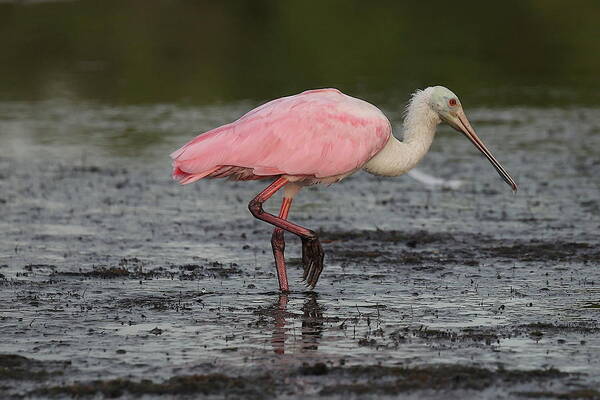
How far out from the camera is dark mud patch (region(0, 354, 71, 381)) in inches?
291

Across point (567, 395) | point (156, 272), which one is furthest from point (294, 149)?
point (567, 395)

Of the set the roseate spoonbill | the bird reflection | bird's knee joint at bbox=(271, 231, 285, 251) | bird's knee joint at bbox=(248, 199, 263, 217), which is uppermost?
the roseate spoonbill

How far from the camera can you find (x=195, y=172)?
997 centimetres

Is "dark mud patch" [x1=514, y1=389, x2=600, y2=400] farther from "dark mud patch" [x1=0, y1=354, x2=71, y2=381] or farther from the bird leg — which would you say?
the bird leg

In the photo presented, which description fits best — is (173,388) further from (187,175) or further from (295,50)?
(295,50)

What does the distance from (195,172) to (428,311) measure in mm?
1940

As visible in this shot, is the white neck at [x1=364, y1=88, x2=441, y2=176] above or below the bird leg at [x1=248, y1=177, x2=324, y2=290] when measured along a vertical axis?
above

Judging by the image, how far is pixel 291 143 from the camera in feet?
33.3

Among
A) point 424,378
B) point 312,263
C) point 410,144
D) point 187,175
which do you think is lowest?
point 424,378

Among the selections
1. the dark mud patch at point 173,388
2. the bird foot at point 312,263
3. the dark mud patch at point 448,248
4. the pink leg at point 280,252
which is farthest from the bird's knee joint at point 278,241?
the dark mud patch at point 173,388

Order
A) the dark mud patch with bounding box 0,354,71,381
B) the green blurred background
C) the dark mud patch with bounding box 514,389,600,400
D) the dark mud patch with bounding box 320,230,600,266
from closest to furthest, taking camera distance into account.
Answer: the dark mud patch with bounding box 514,389,600,400
the dark mud patch with bounding box 0,354,71,381
the dark mud patch with bounding box 320,230,600,266
the green blurred background

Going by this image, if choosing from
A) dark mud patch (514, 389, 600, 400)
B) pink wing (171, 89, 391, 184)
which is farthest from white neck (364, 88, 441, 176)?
dark mud patch (514, 389, 600, 400)

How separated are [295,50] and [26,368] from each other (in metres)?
21.1

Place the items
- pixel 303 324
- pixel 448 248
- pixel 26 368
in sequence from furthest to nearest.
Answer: pixel 448 248
pixel 303 324
pixel 26 368
